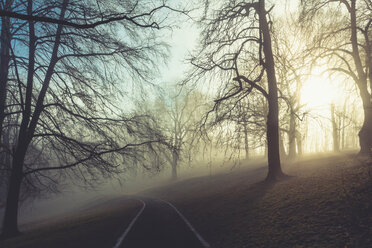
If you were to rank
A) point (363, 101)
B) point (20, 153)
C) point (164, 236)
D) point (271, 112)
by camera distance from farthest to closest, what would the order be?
point (363, 101) → point (271, 112) → point (20, 153) → point (164, 236)

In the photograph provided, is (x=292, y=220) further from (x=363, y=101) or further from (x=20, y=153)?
(x=20, y=153)

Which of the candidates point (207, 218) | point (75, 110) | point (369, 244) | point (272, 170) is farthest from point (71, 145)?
point (369, 244)

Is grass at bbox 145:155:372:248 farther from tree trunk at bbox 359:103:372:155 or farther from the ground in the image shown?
tree trunk at bbox 359:103:372:155

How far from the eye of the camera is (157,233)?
7445 mm

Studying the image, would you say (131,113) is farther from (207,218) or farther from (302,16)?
(302,16)

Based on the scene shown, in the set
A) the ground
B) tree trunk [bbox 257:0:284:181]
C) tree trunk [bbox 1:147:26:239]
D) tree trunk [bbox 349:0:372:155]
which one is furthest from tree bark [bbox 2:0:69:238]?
tree trunk [bbox 349:0:372:155]

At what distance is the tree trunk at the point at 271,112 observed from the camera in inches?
454

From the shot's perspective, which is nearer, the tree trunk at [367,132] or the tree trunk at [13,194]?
the tree trunk at [13,194]

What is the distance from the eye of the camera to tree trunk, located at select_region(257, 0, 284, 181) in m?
11.5

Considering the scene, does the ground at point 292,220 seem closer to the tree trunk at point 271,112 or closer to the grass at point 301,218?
the grass at point 301,218

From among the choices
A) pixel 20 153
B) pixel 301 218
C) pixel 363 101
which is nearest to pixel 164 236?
pixel 301 218

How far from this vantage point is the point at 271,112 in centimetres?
1177

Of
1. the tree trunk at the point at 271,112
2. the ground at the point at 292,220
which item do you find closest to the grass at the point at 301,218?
the ground at the point at 292,220

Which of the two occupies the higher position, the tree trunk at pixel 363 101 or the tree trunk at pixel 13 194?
the tree trunk at pixel 363 101
